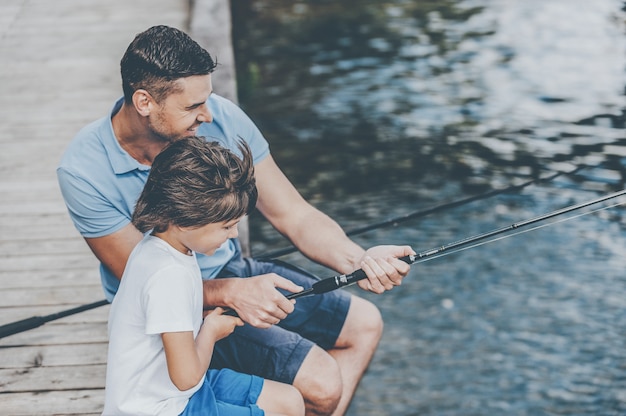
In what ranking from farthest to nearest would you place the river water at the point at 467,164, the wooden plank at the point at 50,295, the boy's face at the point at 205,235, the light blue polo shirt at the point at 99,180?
the river water at the point at 467,164 < the wooden plank at the point at 50,295 < the light blue polo shirt at the point at 99,180 < the boy's face at the point at 205,235

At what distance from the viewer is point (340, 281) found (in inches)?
101

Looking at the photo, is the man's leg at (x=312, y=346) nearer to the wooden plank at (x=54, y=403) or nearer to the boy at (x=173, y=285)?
the boy at (x=173, y=285)

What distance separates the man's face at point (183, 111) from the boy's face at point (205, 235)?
1.38 feet

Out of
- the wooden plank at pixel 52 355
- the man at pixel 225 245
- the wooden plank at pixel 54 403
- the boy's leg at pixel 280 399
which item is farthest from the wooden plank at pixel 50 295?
the boy's leg at pixel 280 399

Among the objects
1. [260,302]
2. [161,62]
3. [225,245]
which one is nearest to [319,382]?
[260,302]

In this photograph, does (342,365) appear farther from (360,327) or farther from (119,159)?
(119,159)

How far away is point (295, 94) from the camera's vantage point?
7.52 m

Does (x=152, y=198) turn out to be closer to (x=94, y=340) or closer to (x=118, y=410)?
(x=118, y=410)

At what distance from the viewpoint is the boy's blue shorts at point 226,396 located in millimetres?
2320

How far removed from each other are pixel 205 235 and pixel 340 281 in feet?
1.51

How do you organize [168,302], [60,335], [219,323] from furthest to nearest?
1. [60,335]
2. [219,323]
3. [168,302]

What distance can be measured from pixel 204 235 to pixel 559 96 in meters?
5.57

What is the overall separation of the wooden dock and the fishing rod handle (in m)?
0.84

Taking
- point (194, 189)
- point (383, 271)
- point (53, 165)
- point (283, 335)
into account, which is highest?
point (194, 189)
